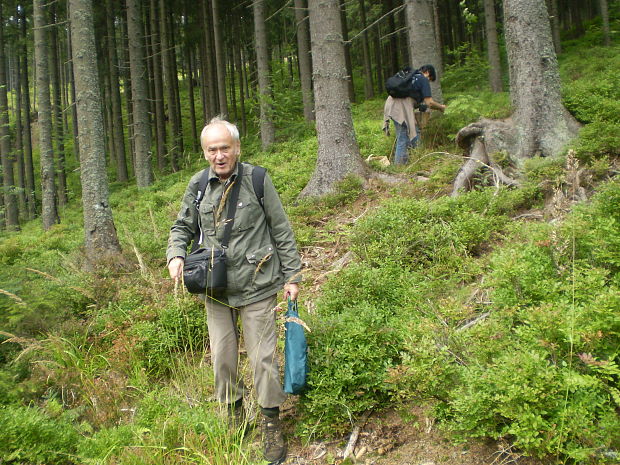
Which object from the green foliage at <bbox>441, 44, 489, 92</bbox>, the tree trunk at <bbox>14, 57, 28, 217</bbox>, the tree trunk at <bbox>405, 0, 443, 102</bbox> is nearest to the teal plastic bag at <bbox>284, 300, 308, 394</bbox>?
the tree trunk at <bbox>405, 0, 443, 102</bbox>

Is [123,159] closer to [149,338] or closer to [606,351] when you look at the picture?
[149,338]

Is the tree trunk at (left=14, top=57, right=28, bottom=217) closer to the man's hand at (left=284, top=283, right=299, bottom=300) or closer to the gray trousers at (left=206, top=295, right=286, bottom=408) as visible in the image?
the gray trousers at (left=206, top=295, right=286, bottom=408)

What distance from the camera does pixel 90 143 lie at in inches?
321

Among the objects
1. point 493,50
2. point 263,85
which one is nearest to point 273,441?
point 263,85

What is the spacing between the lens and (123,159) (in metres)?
22.7

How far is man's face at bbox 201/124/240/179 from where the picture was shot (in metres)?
3.59

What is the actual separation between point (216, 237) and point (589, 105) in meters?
5.98

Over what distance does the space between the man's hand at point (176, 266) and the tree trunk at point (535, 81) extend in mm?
5158

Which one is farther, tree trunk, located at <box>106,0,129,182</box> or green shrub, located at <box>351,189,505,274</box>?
tree trunk, located at <box>106,0,129,182</box>

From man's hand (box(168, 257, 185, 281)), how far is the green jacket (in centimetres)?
4

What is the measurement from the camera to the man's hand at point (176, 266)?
3438mm

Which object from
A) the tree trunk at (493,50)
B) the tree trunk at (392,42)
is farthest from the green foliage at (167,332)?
the tree trunk at (392,42)

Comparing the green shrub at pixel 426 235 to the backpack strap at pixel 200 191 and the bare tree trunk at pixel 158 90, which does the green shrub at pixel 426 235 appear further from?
the bare tree trunk at pixel 158 90

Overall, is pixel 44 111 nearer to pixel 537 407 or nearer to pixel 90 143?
pixel 90 143
